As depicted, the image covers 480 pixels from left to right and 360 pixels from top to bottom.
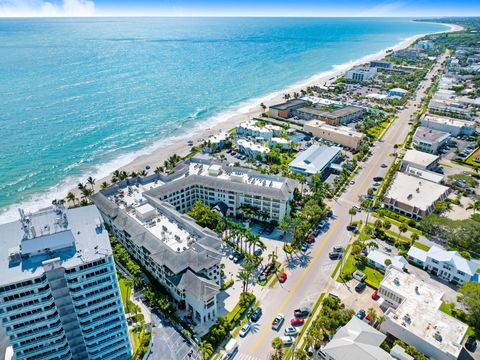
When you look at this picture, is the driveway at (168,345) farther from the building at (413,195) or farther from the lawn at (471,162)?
the lawn at (471,162)

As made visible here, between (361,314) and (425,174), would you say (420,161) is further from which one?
(361,314)

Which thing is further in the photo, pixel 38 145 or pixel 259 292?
pixel 38 145

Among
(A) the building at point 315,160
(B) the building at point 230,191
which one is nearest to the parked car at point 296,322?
(B) the building at point 230,191

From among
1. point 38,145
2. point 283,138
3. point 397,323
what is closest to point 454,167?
point 283,138

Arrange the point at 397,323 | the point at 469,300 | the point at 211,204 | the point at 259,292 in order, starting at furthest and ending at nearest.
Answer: the point at 211,204 < the point at 259,292 < the point at 469,300 < the point at 397,323

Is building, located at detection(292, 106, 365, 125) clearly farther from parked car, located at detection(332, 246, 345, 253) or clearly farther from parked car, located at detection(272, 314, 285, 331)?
parked car, located at detection(272, 314, 285, 331)

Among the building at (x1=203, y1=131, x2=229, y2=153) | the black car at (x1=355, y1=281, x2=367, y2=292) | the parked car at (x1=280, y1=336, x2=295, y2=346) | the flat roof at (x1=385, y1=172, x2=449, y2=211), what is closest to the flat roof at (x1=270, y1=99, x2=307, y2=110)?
the building at (x1=203, y1=131, x2=229, y2=153)

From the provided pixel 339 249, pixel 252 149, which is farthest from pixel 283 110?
pixel 339 249

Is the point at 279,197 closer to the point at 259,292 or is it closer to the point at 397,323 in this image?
the point at 259,292
